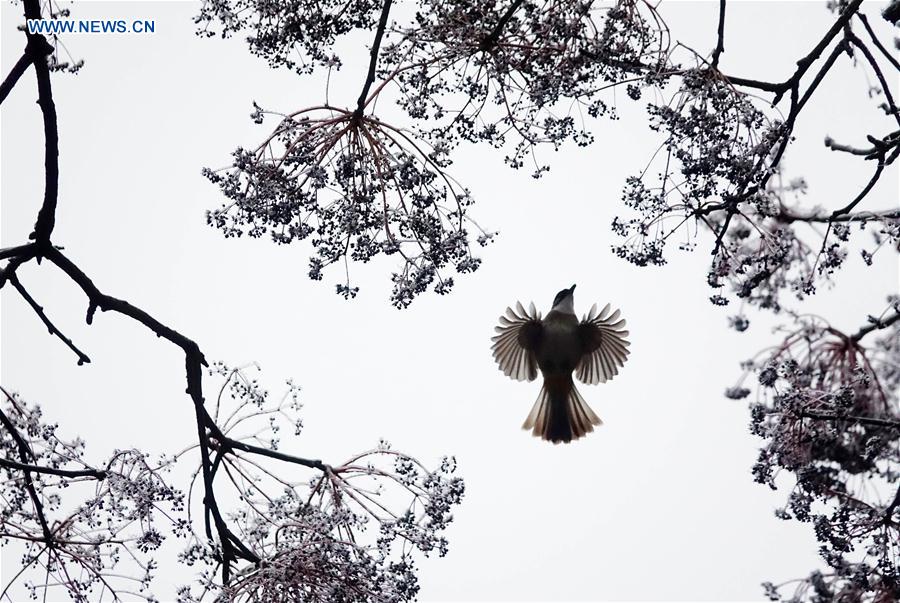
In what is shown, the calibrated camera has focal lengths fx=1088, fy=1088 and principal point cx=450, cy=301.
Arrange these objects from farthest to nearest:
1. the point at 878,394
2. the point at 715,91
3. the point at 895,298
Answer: the point at 878,394 < the point at 895,298 < the point at 715,91

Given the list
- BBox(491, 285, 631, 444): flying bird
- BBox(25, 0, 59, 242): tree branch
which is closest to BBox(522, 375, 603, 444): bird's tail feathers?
BBox(491, 285, 631, 444): flying bird

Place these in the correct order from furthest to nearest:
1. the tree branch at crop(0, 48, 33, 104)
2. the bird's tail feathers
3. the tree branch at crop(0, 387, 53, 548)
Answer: the bird's tail feathers → the tree branch at crop(0, 387, 53, 548) → the tree branch at crop(0, 48, 33, 104)

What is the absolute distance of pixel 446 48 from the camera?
597cm

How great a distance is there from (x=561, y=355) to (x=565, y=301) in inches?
19.2

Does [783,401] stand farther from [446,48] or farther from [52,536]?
[52,536]

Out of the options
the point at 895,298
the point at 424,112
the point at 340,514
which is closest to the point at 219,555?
the point at 340,514

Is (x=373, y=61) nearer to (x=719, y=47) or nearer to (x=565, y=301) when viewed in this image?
(x=719, y=47)

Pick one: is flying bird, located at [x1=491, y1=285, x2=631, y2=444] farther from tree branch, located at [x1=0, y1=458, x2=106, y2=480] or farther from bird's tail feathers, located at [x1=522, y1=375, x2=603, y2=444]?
tree branch, located at [x1=0, y1=458, x2=106, y2=480]

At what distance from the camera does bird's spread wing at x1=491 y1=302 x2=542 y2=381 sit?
8.93 meters

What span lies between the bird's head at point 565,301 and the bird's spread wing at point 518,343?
0.64ft

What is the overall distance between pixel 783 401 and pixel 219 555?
3440mm

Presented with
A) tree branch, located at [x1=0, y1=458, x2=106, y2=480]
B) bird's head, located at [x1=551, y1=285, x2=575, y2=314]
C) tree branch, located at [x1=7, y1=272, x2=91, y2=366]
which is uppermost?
bird's head, located at [x1=551, y1=285, x2=575, y2=314]

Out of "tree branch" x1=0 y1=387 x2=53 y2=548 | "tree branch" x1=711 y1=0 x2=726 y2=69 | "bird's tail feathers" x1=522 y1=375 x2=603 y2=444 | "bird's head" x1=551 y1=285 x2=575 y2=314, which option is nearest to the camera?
"tree branch" x1=711 y1=0 x2=726 y2=69

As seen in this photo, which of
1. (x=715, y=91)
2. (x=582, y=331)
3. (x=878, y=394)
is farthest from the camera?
(x=582, y=331)
